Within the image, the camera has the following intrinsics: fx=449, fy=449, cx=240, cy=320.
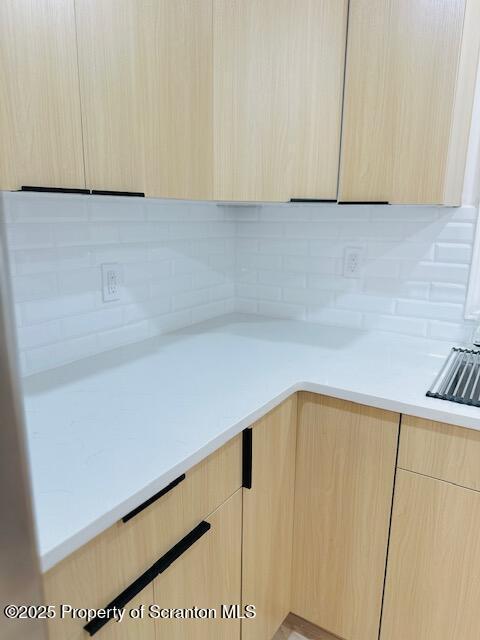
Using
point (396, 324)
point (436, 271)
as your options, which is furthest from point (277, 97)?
point (396, 324)

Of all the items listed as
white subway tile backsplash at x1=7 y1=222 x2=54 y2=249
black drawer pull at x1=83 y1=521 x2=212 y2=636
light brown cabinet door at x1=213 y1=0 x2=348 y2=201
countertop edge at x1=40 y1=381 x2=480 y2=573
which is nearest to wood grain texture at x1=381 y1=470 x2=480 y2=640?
countertop edge at x1=40 y1=381 x2=480 y2=573

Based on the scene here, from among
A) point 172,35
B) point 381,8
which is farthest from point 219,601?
point 381,8

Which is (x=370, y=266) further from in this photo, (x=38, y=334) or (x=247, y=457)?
(x=38, y=334)

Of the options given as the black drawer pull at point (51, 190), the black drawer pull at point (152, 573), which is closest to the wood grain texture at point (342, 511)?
the black drawer pull at point (152, 573)

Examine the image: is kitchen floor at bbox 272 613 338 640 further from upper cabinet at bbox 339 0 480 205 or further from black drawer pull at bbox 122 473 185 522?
upper cabinet at bbox 339 0 480 205

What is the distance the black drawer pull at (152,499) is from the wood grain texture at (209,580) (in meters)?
0.18

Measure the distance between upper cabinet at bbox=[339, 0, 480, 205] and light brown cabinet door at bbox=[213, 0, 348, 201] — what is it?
0.06 m

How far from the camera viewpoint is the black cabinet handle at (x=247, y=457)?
107cm

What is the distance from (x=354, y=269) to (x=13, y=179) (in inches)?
49.7

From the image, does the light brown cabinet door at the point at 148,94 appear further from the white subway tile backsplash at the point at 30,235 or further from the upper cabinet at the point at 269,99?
the white subway tile backsplash at the point at 30,235

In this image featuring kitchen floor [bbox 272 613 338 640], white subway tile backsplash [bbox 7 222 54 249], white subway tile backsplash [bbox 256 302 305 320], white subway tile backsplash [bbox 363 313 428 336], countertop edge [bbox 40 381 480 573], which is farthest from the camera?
white subway tile backsplash [bbox 256 302 305 320]

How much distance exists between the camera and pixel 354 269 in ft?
5.67

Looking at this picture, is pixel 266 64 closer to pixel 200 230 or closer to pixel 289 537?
pixel 200 230

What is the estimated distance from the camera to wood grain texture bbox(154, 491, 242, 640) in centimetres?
91
